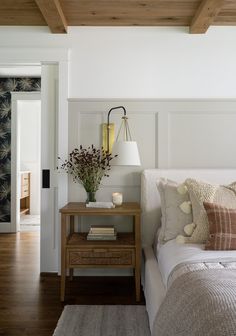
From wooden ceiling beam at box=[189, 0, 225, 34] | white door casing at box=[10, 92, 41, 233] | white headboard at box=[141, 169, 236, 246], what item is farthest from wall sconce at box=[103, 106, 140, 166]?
white door casing at box=[10, 92, 41, 233]

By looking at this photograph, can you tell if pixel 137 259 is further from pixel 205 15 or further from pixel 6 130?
pixel 6 130

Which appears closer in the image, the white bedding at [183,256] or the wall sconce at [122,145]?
the white bedding at [183,256]

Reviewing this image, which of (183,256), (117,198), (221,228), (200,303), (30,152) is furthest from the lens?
(30,152)

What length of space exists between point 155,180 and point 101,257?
89 cm

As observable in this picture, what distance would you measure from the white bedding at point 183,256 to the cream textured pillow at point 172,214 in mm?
125

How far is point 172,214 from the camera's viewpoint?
2.31 m

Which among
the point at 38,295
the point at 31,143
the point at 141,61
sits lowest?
the point at 38,295

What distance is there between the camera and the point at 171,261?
1.88 m

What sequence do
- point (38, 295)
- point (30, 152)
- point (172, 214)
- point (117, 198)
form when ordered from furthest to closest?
point (30, 152) → point (117, 198) → point (38, 295) → point (172, 214)

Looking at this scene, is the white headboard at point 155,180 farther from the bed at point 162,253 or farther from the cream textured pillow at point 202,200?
the cream textured pillow at point 202,200

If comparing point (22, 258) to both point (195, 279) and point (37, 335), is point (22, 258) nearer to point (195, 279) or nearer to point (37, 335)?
point (37, 335)

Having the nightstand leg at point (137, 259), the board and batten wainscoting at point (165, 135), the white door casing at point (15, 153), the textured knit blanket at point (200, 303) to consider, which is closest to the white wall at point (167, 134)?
the board and batten wainscoting at point (165, 135)

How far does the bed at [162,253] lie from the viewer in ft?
5.55

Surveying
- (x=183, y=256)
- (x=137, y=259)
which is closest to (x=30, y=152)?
(x=137, y=259)
